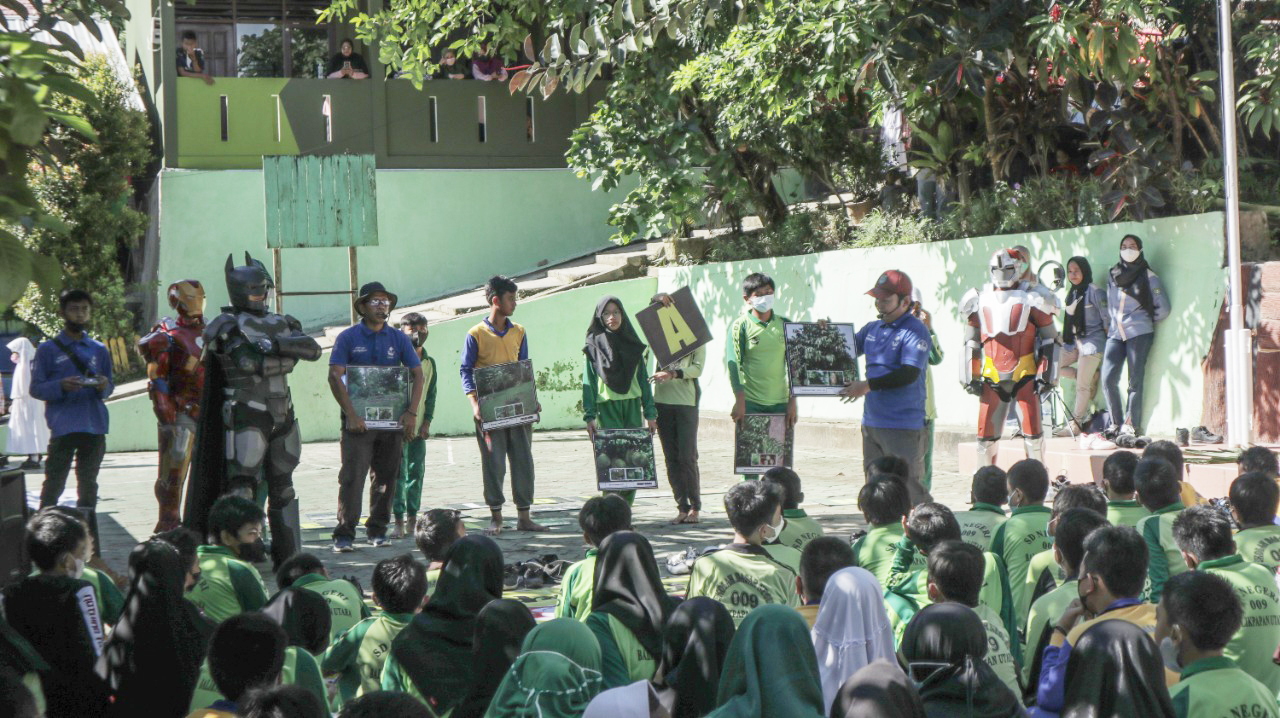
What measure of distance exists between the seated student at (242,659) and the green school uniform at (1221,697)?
253 cm

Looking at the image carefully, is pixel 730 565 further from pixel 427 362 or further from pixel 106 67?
pixel 106 67

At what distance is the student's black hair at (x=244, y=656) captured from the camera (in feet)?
12.9

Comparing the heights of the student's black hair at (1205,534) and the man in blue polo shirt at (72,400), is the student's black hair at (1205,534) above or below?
below

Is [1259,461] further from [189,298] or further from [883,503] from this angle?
[189,298]

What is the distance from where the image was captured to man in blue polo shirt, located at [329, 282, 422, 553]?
10305mm

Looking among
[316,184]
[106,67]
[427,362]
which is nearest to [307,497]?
[427,362]

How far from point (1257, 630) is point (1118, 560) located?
0.73m

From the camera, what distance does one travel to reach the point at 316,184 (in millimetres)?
19562

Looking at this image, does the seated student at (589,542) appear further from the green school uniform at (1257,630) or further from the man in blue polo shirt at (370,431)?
the man in blue polo shirt at (370,431)

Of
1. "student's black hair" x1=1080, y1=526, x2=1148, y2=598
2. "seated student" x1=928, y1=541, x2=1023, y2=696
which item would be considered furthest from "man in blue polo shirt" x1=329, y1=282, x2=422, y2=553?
"student's black hair" x1=1080, y1=526, x2=1148, y2=598

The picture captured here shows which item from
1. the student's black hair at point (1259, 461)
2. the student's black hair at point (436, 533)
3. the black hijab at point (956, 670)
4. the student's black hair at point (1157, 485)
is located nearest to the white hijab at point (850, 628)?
the black hijab at point (956, 670)

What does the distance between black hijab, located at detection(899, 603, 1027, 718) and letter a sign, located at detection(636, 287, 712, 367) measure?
7.06 m

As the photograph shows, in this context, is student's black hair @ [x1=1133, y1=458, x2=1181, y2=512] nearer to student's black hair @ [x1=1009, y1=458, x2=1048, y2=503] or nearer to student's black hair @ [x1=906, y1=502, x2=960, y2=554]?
student's black hair @ [x1=1009, y1=458, x2=1048, y2=503]

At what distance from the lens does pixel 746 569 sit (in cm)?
524
